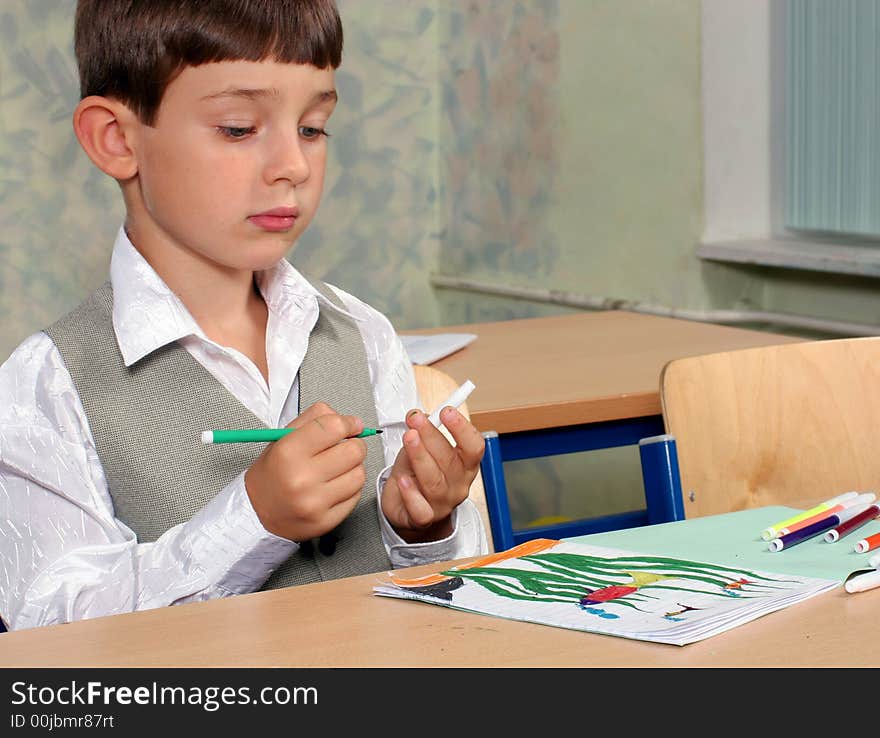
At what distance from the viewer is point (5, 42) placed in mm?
3328

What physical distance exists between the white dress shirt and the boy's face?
0.08m

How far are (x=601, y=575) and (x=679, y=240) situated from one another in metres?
2.14

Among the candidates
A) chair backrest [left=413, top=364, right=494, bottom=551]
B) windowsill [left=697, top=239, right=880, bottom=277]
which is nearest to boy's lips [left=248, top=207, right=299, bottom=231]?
chair backrest [left=413, top=364, right=494, bottom=551]

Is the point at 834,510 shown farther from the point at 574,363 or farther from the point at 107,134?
the point at 574,363

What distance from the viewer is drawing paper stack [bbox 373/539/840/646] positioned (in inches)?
30.9

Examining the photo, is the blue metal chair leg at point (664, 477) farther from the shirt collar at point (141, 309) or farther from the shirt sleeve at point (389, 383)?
the shirt collar at point (141, 309)

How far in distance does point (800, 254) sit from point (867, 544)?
1.76 metres

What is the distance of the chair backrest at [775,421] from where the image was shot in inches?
56.5

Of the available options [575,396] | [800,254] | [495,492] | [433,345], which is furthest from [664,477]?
[800,254]

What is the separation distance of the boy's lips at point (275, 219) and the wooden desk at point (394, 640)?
370mm

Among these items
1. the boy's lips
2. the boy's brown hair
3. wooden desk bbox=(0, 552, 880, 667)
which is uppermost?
the boy's brown hair

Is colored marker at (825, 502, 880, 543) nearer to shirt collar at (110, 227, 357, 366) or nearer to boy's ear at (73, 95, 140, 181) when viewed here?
shirt collar at (110, 227, 357, 366)

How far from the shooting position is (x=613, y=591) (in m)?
0.85

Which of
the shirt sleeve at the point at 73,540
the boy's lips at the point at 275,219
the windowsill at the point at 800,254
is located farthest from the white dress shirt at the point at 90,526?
the windowsill at the point at 800,254
